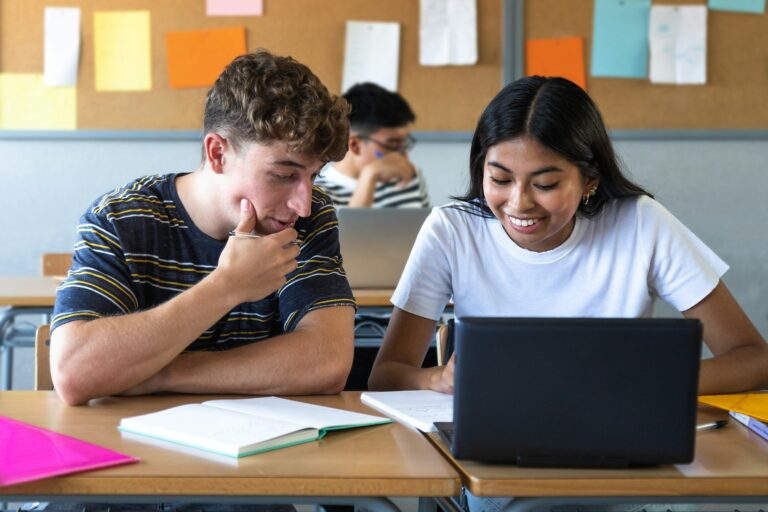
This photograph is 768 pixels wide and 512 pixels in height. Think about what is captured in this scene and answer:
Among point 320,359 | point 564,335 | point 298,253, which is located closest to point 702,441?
point 564,335

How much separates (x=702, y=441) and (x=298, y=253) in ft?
2.33

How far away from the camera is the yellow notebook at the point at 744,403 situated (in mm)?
1412

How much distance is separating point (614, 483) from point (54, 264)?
2664 mm

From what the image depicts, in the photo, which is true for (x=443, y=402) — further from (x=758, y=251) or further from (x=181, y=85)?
(x=758, y=251)

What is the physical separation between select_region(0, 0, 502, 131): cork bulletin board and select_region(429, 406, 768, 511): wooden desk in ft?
9.77

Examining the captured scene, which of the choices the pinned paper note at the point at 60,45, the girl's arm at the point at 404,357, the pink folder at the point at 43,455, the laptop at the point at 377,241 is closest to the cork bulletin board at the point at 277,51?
the pinned paper note at the point at 60,45

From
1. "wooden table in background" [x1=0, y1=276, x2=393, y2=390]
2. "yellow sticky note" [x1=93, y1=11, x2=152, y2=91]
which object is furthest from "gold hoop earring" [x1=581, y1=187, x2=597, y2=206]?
"yellow sticky note" [x1=93, y1=11, x2=152, y2=91]

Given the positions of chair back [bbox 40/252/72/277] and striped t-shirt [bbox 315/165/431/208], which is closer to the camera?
chair back [bbox 40/252/72/277]

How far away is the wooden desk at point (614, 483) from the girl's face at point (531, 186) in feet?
2.14

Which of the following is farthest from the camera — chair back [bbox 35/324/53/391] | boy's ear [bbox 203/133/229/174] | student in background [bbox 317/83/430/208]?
student in background [bbox 317/83/430/208]

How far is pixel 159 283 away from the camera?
5.48 feet

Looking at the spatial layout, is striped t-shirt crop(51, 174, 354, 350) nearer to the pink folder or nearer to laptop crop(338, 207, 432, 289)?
the pink folder

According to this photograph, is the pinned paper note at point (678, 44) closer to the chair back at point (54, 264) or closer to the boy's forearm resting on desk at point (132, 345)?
the chair back at point (54, 264)

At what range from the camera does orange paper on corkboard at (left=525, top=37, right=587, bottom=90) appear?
4016 mm
